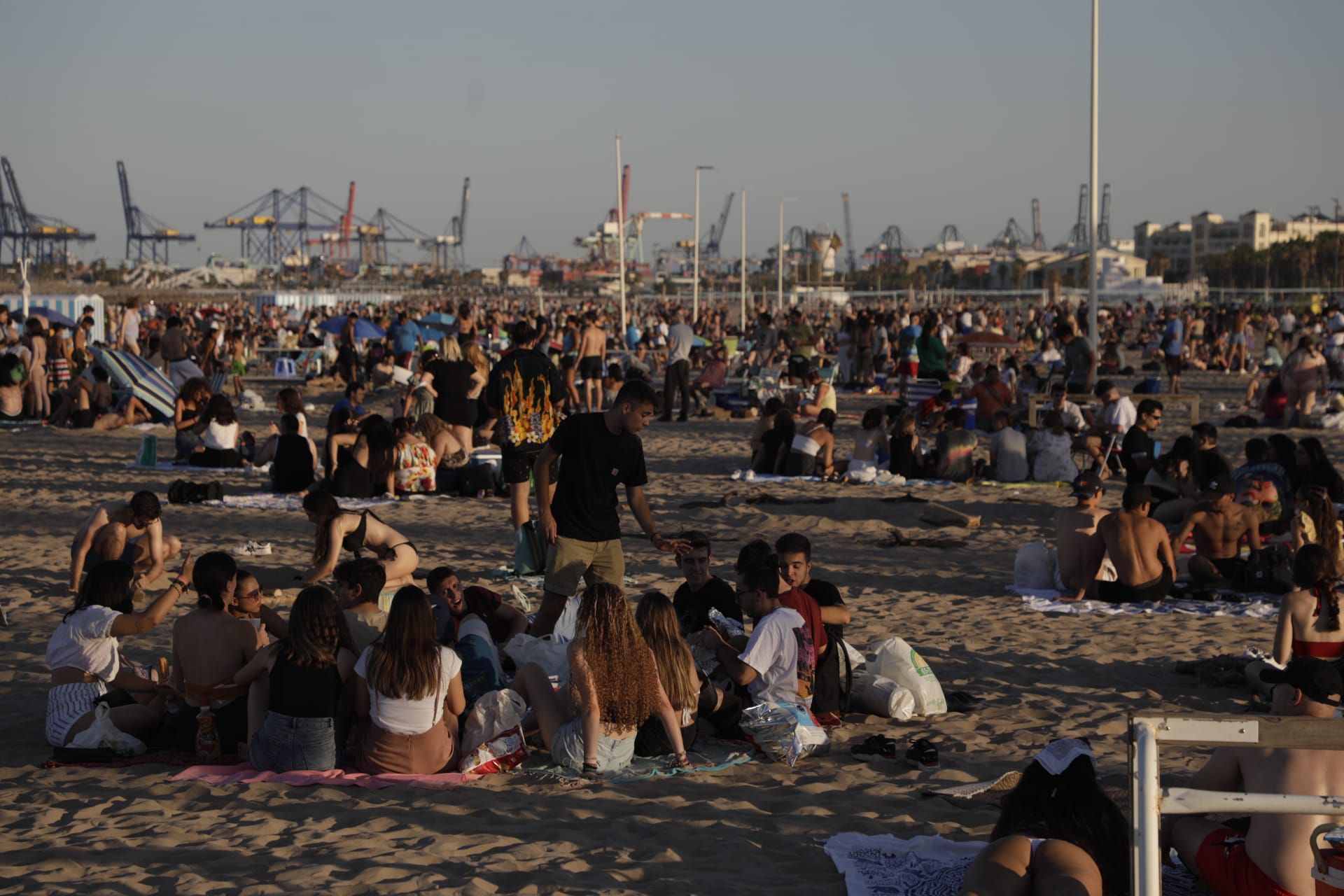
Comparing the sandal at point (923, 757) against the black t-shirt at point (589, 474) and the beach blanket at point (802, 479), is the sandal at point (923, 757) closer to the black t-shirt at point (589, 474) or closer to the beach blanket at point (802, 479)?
the black t-shirt at point (589, 474)

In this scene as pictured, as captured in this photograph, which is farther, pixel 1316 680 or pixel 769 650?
pixel 769 650

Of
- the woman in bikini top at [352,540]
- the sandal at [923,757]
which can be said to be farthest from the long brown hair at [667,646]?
the woman in bikini top at [352,540]

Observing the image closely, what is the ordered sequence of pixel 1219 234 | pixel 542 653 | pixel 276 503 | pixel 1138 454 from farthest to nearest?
pixel 1219 234, pixel 276 503, pixel 1138 454, pixel 542 653

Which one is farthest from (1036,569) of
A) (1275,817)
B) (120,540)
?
(120,540)

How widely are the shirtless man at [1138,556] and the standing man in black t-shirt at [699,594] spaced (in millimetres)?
2939

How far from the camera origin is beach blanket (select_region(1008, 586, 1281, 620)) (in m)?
7.77

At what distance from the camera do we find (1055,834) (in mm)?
3486

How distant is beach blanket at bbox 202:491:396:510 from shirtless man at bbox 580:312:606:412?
5672mm

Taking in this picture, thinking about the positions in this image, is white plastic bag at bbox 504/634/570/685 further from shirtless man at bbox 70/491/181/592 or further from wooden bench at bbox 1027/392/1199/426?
wooden bench at bbox 1027/392/1199/426

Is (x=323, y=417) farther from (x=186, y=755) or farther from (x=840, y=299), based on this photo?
(x=840, y=299)

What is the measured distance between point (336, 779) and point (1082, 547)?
4.84 m

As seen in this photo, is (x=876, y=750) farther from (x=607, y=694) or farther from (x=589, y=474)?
(x=589, y=474)

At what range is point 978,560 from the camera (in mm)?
9461

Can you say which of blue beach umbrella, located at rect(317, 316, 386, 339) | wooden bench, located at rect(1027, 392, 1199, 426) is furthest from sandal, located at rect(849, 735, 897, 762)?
blue beach umbrella, located at rect(317, 316, 386, 339)
